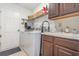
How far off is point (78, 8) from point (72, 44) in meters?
0.41

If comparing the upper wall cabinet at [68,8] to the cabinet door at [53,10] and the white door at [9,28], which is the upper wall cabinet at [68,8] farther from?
the white door at [9,28]

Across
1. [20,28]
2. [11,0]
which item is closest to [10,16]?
[20,28]

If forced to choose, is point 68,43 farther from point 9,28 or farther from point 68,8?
point 9,28

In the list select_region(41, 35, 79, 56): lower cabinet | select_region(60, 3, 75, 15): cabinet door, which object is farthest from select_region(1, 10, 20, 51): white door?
select_region(60, 3, 75, 15): cabinet door

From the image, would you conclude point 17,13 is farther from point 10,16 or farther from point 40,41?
point 40,41

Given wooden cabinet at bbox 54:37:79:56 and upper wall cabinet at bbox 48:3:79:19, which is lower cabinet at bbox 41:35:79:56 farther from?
upper wall cabinet at bbox 48:3:79:19

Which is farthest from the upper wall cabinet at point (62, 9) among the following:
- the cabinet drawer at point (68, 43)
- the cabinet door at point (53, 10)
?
the cabinet drawer at point (68, 43)

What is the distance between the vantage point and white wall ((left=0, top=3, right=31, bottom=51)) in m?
1.12

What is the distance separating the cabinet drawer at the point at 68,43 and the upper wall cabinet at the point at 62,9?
37 cm

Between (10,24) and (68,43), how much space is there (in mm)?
764

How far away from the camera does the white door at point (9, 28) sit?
1128 millimetres

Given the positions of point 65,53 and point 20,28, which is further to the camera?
point 20,28

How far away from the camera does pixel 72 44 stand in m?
0.79

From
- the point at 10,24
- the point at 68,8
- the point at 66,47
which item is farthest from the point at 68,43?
the point at 10,24
